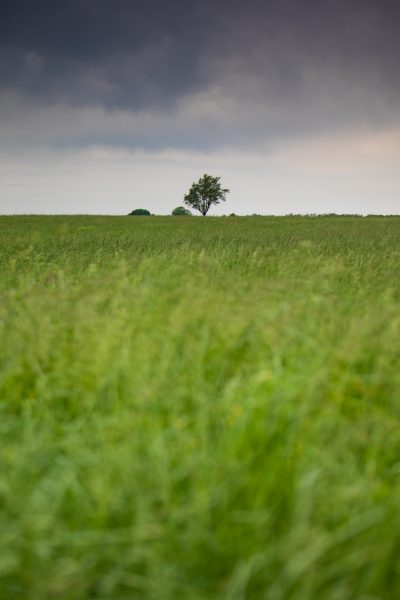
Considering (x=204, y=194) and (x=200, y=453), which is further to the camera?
(x=204, y=194)

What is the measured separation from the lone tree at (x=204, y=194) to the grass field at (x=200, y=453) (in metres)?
73.3

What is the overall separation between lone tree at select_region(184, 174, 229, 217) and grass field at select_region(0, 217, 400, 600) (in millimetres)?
73329

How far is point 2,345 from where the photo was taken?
260cm

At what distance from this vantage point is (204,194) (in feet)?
244

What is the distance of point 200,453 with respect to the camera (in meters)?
1.56

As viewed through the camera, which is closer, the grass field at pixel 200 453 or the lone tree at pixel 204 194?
the grass field at pixel 200 453

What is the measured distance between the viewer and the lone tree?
7425 centimetres

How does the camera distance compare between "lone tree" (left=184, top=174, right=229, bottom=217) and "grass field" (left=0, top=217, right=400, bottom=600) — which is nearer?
"grass field" (left=0, top=217, right=400, bottom=600)

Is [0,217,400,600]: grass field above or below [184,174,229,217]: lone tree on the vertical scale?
below

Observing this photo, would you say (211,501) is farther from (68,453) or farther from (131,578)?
(68,453)

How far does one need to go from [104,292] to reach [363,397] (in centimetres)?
198

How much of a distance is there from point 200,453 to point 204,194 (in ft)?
246

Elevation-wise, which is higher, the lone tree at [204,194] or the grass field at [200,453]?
the lone tree at [204,194]

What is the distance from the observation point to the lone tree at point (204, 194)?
74.2m
